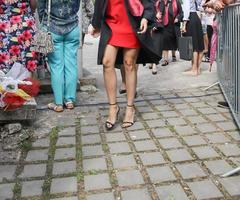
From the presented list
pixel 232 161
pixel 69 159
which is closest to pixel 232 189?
pixel 232 161

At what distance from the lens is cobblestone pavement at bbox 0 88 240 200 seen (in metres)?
3.18

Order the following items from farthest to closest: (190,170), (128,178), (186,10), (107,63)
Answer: (186,10), (107,63), (190,170), (128,178)

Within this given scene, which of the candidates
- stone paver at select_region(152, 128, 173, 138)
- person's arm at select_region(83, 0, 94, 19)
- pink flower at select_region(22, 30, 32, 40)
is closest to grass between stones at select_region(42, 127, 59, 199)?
stone paver at select_region(152, 128, 173, 138)

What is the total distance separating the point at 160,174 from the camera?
3.42 m

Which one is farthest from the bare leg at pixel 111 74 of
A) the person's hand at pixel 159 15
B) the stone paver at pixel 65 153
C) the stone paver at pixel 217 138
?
the person's hand at pixel 159 15

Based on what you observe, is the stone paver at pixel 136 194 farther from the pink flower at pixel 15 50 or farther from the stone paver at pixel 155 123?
the pink flower at pixel 15 50

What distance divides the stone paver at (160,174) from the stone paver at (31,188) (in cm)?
86

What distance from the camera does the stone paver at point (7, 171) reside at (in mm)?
3465

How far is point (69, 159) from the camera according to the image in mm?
3758

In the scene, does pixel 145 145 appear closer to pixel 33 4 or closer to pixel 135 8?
pixel 135 8

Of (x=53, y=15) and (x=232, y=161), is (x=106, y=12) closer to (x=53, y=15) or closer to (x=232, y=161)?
(x=53, y=15)

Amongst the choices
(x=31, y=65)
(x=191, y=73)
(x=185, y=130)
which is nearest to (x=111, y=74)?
(x=185, y=130)

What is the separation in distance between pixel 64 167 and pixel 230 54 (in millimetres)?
2407

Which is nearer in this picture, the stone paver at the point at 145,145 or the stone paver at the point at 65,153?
the stone paver at the point at 65,153
